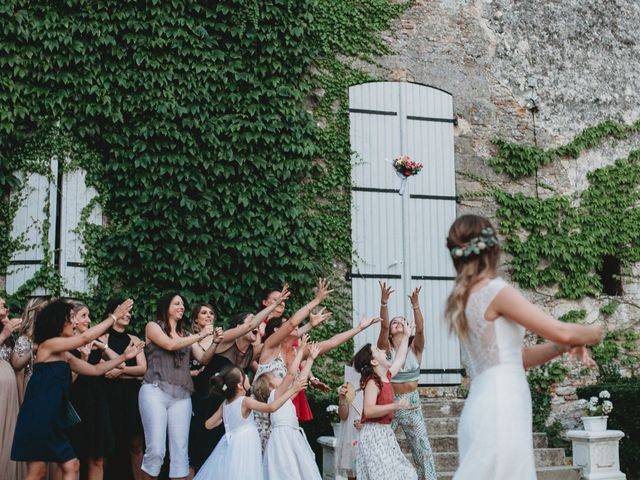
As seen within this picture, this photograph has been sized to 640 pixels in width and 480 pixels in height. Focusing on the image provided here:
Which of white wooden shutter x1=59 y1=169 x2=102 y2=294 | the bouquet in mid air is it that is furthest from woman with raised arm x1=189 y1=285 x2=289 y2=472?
the bouquet in mid air

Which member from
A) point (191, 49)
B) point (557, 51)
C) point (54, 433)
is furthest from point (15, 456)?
point (557, 51)

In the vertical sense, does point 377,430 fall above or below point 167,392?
below

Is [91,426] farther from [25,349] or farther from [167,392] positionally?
[25,349]

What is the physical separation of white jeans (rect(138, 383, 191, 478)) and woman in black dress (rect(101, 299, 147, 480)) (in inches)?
17.6

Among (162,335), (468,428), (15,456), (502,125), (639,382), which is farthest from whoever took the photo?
(502,125)

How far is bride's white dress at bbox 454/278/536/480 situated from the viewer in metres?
2.97

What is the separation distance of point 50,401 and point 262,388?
1.58 meters

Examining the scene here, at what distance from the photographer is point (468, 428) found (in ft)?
10.1

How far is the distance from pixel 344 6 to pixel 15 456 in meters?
6.89

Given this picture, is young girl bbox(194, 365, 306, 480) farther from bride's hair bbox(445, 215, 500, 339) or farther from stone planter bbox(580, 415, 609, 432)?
stone planter bbox(580, 415, 609, 432)

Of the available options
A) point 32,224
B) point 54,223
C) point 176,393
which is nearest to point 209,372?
point 176,393

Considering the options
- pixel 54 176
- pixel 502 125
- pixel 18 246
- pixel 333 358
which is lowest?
pixel 333 358

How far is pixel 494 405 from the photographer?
303 cm

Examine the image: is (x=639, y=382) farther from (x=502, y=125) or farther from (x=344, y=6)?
(x=344, y=6)
